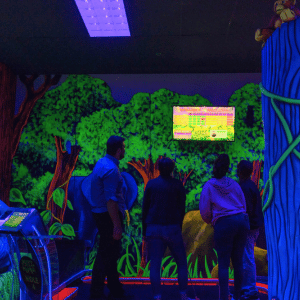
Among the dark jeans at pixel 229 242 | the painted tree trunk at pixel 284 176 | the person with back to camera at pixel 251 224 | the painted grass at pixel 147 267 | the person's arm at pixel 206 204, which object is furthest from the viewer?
the painted grass at pixel 147 267

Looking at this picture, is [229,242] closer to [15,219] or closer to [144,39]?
[15,219]

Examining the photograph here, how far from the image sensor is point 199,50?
3.62 m

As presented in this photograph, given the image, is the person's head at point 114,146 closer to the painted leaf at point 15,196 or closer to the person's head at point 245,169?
the person's head at point 245,169

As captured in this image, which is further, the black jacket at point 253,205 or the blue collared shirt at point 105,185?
the black jacket at point 253,205

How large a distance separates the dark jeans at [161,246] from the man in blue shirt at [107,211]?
0.33 metres

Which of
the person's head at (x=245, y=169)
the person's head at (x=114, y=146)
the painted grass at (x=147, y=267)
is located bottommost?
the painted grass at (x=147, y=267)

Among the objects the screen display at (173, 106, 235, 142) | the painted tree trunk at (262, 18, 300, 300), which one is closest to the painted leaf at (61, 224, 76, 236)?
the screen display at (173, 106, 235, 142)

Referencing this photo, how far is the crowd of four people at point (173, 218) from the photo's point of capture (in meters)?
2.62

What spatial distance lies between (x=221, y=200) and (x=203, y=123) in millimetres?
1749

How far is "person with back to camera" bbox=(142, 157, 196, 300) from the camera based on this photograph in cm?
271

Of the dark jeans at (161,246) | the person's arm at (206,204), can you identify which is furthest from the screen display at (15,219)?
the person's arm at (206,204)

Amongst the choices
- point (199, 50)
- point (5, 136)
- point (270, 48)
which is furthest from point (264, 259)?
point (5, 136)

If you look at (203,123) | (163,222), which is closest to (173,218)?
(163,222)

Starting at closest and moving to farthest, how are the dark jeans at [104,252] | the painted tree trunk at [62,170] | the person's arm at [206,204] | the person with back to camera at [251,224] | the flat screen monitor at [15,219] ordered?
the flat screen monitor at [15,219] → the person's arm at [206,204] → the dark jeans at [104,252] → the person with back to camera at [251,224] → the painted tree trunk at [62,170]
